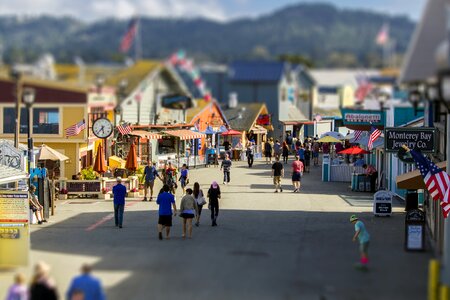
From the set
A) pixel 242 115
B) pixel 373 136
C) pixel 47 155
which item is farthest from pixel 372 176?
pixel 47 155

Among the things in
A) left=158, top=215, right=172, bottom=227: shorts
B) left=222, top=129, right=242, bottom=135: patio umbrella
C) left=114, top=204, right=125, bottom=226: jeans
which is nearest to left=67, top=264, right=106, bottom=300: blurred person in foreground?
left=158, top=215, right=172, bottom=227: shorts

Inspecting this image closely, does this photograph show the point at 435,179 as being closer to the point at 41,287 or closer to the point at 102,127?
the point at 41,287

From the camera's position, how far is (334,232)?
1051 inches

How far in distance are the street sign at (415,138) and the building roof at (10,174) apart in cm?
1134

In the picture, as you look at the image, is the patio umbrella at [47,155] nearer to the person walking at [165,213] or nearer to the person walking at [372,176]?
the person walking at [165,213]

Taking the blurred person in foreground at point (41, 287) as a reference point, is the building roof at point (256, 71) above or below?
above

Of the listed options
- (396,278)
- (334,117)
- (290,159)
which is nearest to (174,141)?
(290,159)

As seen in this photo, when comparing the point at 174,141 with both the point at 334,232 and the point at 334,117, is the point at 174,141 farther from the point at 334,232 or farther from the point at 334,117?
the point at 334,232

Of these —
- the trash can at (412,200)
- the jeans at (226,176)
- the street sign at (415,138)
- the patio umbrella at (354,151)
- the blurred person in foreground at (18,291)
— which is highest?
the street sign at (415,138)

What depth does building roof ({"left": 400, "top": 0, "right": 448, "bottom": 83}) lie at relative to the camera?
46.2ft

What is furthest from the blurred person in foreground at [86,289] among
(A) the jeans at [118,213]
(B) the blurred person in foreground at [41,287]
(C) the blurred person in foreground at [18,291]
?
(A) the jeans at [118,213]

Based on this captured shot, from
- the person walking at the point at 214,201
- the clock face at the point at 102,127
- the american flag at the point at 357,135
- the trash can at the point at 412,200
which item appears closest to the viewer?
the person walking at the point at 214,201

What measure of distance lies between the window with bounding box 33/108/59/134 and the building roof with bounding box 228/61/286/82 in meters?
45.2

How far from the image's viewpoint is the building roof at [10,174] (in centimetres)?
2475
